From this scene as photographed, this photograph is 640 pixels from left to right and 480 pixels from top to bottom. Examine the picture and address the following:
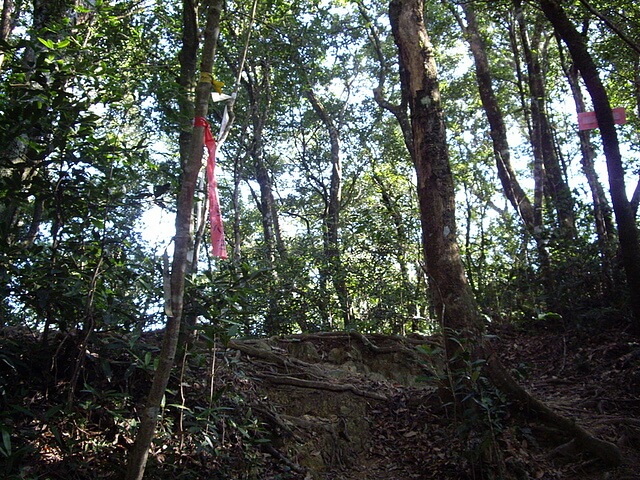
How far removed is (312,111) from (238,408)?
12.6 metres

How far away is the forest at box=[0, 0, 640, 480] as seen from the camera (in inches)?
153

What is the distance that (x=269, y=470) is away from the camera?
4645mm

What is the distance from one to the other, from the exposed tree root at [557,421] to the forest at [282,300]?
0.02 m

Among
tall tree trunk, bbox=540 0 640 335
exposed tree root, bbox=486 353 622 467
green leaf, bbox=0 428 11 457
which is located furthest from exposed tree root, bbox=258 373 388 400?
tall tree trunk, bbox=540 0 640 335

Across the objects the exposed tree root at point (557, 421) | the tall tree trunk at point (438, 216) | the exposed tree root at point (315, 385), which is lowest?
the exposed tree root at point (557, 421)

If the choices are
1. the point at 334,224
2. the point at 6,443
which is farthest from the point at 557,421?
the point at 334,224

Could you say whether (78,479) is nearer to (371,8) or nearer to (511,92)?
(371,8)

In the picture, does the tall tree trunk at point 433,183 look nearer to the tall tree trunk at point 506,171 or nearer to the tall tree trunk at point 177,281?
the tall tree trunk at point 177,281

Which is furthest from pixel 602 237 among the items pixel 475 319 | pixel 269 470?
pixel 269 470

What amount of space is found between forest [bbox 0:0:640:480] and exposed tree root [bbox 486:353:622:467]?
0.06 feet

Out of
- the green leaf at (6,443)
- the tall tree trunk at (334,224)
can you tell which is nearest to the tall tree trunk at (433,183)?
the tall tree trunk at (334,224)

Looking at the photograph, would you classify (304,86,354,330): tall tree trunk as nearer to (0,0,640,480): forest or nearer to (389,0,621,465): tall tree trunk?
(0,0,640,480): forest

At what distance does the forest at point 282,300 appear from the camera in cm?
388

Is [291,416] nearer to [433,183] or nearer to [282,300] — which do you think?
[433,183]
